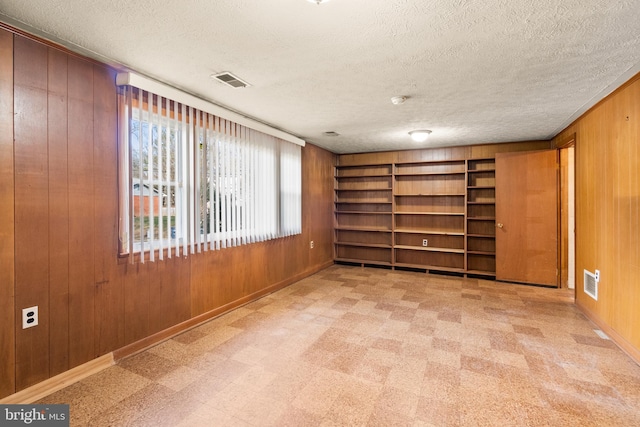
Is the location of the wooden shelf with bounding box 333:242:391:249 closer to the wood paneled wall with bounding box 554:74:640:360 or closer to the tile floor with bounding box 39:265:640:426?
the tile floor with bounding box 39:265:640:426

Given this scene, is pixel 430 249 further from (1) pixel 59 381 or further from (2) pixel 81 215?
(1) pixel 59 381

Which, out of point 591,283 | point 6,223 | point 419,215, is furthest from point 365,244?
point 6,223

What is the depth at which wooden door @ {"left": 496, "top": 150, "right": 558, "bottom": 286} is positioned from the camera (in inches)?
177

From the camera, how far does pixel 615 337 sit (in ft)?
8.86

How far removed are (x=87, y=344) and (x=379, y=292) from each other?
337 centimetres

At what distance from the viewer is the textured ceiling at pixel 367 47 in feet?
5.31

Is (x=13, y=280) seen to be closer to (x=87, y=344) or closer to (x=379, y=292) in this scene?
(x=87, y=344)

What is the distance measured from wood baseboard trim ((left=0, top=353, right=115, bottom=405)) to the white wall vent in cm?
472

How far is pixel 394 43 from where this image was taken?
6.40 feet

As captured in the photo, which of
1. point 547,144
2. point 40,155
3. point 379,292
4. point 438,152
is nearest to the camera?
point 40,155

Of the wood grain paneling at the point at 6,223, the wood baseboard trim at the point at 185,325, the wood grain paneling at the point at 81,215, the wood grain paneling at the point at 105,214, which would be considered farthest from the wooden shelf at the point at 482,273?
the wood grain paneling at the point at 6,223

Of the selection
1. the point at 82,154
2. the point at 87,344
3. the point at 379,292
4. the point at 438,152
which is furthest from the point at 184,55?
the point at 438,152

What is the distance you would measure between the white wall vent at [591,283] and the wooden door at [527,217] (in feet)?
3.81

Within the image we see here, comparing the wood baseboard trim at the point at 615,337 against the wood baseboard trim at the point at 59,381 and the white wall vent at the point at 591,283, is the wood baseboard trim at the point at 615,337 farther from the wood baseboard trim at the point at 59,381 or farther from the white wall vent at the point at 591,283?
the wood baseboard trim at the point at 59,381
